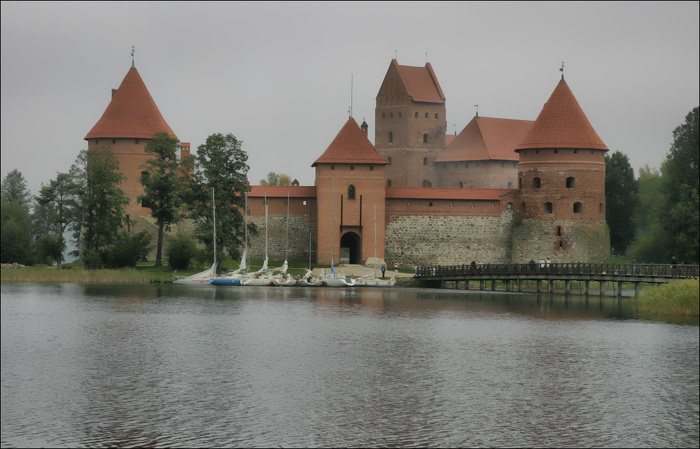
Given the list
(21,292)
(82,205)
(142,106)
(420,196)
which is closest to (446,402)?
(21,292)

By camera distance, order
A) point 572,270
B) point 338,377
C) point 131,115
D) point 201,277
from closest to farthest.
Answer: point 338,377
point 572,270
point 201,277
point 131,115

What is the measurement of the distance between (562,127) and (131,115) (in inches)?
909

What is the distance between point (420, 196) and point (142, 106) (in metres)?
15.9

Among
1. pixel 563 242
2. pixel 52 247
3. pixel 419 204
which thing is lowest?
pixel 52 247

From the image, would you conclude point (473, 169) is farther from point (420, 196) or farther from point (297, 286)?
point (297, 286)

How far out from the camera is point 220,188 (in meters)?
45.0

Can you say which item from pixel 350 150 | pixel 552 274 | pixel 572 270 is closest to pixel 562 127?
pixel 350 150

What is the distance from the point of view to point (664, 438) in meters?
17.0

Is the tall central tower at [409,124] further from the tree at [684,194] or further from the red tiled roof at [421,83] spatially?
the tree at [684,194]

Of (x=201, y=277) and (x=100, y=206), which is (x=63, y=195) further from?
(x=201, y=277)

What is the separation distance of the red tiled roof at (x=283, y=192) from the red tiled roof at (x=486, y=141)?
15702 mm

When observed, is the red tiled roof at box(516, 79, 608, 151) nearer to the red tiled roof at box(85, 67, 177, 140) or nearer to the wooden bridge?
the wooden bridge

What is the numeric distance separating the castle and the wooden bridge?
9.79 feet

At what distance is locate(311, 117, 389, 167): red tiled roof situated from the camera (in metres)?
49.9
